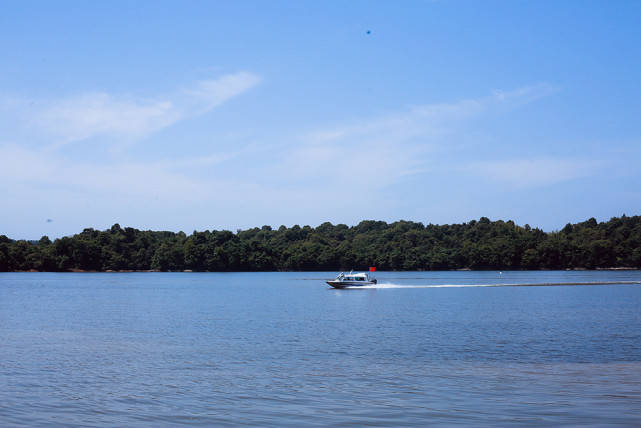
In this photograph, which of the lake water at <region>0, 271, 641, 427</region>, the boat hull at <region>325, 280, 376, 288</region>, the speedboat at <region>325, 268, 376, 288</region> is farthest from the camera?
the speedboat at <region>325, 268, 376, 288</region>

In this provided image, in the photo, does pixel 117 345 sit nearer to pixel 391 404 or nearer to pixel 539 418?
pixel 391 404

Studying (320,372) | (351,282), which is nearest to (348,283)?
(351,282)

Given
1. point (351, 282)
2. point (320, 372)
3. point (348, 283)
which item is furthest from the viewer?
point (351, 282)

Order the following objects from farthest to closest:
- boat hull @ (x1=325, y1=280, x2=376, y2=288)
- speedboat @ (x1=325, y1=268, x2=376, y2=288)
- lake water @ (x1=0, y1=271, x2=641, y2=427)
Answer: speedboat @ (x1=325, y1=268, x2=376, y2=288) → boat hull @ (x1=325, y1=280, x2=376, y2=288) → lake water @ (x1=0, y1=271, x2=641, y2=427)

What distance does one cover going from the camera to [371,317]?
68.9m

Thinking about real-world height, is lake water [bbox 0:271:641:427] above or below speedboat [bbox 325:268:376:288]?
below

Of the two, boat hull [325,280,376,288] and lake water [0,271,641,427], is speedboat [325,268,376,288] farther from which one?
lake water [0,271,641,427]

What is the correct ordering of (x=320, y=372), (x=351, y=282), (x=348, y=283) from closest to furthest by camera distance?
(x=320, y=372)
(x=348, y=283)
(x=351, y=282)

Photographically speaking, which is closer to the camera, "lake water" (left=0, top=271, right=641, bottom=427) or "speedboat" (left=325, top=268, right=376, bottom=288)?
"lake water" (left=0, top=271, right=641, bottom=427)

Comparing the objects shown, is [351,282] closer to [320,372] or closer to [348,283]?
[348,283]

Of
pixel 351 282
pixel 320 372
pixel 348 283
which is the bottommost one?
pixel 320 372

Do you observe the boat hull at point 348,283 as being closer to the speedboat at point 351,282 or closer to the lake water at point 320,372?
the speedboat at point 351,282

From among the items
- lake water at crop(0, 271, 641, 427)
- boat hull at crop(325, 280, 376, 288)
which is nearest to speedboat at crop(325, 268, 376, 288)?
boat hull at crop(325, 280, 376, 288)

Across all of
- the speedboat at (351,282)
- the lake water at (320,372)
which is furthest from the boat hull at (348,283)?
the lake water at (320,372)
